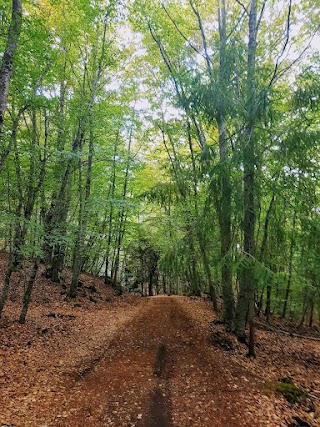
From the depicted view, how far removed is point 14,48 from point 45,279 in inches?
516

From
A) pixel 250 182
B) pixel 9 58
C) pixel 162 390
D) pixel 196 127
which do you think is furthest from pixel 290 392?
pixel 9 58

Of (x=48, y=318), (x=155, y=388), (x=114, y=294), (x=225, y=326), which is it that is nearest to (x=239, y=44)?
(x=155, y=388)

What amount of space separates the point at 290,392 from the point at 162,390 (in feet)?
9.48

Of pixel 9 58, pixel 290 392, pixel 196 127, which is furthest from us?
pixel 196 127

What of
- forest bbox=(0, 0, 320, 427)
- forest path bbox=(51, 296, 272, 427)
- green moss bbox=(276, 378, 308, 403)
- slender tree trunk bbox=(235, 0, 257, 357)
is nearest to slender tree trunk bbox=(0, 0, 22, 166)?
forest bbox=(0, 0, 320, 427)

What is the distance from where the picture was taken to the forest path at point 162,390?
184 inches

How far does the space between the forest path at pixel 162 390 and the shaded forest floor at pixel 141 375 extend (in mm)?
20

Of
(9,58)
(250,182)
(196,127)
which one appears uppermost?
(196,127)

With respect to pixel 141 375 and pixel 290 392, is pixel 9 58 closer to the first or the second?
pixel 141 375

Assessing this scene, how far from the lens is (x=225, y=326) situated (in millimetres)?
10375

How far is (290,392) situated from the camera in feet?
19.7

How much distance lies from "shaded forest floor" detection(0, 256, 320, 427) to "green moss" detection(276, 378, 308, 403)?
0.13 metres

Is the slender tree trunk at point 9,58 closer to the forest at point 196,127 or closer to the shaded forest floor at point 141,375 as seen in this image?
the forest at point 196,127

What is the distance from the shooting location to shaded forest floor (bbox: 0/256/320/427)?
4.75 m
